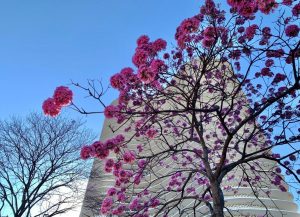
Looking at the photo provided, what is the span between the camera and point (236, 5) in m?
6.18

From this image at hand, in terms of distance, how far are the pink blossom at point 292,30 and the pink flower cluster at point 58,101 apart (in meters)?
4.42

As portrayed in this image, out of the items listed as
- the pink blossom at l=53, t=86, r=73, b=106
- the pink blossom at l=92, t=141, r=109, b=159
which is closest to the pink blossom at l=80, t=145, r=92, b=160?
the pink blossom at l=92, t=141, r=109, b=159

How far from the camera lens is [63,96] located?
6602 millimetres

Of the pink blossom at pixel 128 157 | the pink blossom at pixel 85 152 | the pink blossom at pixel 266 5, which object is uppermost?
the pink blossom at pixel 266 5

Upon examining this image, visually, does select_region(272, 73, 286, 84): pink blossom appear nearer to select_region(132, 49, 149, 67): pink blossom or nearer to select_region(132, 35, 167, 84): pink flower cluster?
select_region(132, 35, 167, 84): pink flower cluster

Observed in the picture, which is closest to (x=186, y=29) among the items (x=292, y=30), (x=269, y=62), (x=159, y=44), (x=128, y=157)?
(x=159, y=44)

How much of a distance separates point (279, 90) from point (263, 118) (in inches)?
41.5

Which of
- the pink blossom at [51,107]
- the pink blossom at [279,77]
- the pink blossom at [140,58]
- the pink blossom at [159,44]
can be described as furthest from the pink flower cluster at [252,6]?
the pink blossom at [51,107]

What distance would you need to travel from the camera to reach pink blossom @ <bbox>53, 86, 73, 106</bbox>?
6.59 meters

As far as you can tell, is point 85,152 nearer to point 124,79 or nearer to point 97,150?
point 97,150

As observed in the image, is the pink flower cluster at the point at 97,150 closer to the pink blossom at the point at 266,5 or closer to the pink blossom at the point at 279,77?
the pink blossom at the point at 266,5

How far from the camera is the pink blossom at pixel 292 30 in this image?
6.61 metres

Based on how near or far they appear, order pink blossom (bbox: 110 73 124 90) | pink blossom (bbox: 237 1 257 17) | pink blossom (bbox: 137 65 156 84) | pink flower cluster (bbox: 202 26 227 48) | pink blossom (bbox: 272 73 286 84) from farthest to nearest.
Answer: pink blossom (bbox: 272 73 286 84) → pink blossom (bbox: 110 73 124 90) → pink flower cluster (bbox: 202 26 227 48) → pink blossom (bbox: 237 1 257 17) → pink blossom (bbox: 137 65 156 84)

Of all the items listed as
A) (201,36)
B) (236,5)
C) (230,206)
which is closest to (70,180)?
(230,206)
